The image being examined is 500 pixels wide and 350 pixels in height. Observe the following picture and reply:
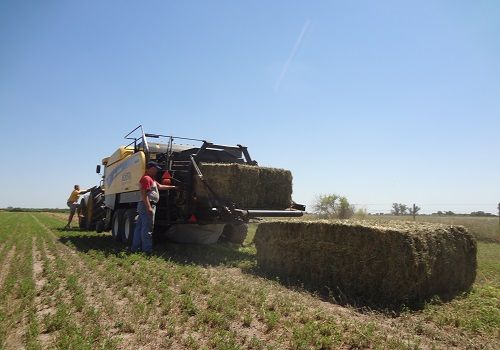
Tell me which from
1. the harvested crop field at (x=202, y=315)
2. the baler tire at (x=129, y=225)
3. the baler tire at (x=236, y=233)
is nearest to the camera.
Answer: the harvested crop field at (x=202, y=315)

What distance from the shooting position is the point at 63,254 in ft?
29.3

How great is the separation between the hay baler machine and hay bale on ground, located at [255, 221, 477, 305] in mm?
2235

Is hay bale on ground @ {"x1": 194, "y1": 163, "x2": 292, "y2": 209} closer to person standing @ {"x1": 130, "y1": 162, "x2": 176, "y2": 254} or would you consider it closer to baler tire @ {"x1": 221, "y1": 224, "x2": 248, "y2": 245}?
person standing @ {"x1": 130, "y1": 162, "x2": 176, "y2": 254}

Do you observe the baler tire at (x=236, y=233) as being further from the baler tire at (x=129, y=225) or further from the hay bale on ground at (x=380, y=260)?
the hay bale on ground at (x=380, y=260)

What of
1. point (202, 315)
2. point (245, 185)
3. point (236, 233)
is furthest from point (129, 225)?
point (202, 315)

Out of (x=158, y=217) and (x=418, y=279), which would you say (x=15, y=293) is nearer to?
(x=158, y=217)

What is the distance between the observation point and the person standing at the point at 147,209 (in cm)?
873

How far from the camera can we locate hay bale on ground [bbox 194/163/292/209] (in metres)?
8.82

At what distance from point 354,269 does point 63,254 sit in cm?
666

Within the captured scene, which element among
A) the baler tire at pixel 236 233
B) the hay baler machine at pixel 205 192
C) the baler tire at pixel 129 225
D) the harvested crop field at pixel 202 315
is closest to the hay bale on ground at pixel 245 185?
the hay baler machine at pixel 205 192

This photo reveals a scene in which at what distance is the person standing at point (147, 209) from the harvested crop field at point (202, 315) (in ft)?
5.34

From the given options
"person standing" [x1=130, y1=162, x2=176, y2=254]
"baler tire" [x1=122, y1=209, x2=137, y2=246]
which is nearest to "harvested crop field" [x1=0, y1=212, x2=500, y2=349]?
"person standing" [x1=130, y1=162, x2=176, y2=254]

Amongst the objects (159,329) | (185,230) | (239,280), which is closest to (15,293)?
(159,329)

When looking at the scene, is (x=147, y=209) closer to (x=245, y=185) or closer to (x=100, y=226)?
(x=245, y=185)
